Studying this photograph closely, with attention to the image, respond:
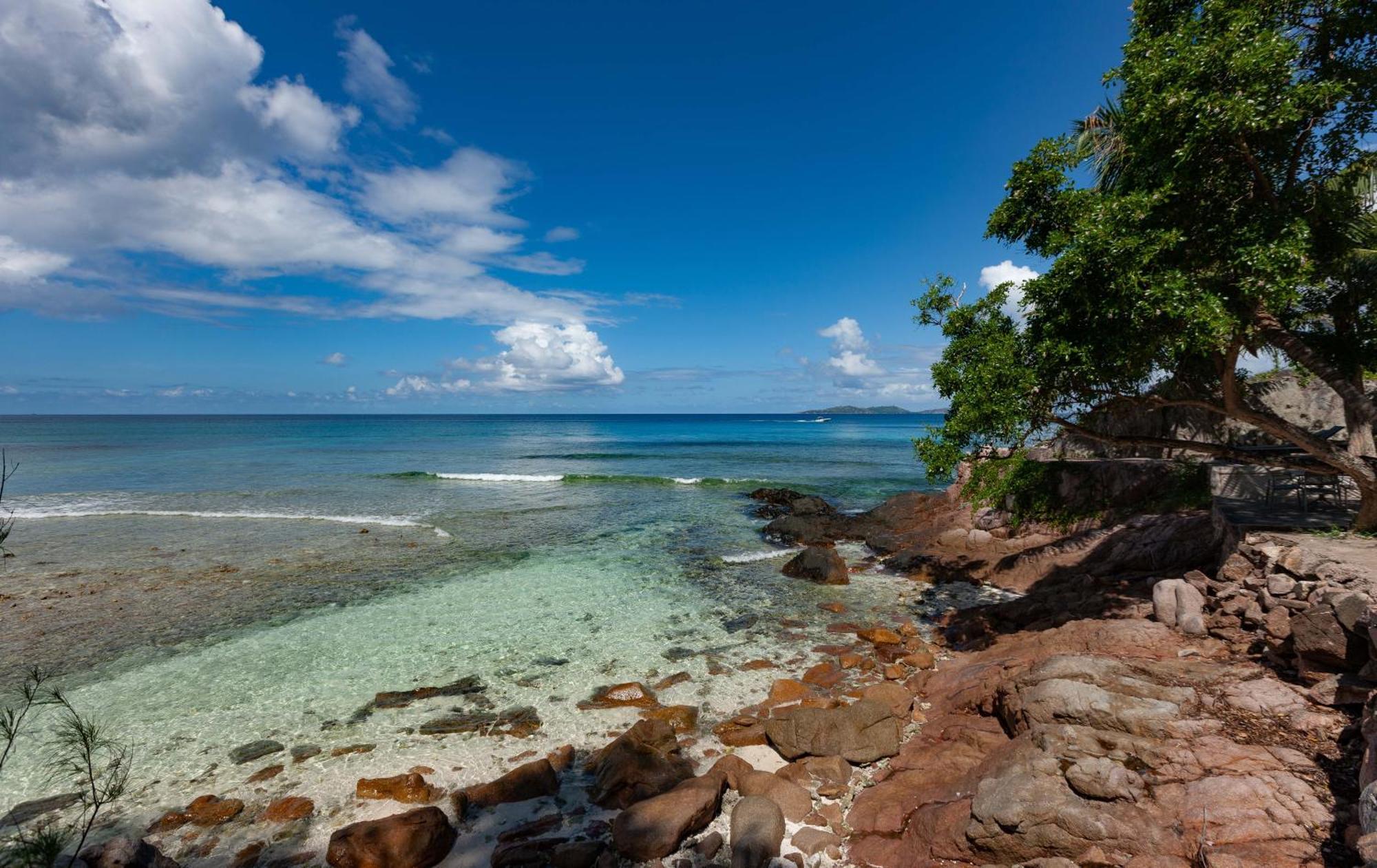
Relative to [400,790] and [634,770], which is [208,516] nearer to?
[400,790]

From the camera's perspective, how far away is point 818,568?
15812mm

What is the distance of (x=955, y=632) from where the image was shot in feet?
38.9

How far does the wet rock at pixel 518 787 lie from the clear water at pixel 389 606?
17.5 inches

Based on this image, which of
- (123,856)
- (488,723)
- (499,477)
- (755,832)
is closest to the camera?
(123,856)

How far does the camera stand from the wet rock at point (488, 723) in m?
8.48

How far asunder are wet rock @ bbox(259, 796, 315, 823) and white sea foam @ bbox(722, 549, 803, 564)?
12.3 metres

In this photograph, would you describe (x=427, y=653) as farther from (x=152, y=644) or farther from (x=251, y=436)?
(x=251, y=436)

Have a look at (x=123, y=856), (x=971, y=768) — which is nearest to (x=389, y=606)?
(x=123, y=856)

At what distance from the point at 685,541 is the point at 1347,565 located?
1593 cm

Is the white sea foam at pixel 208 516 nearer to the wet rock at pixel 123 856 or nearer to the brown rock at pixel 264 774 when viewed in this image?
the brown rock at pixel 264 774

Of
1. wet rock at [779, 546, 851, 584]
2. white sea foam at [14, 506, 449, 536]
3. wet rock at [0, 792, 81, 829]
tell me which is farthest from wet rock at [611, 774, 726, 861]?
white sea foam at [14, 506, 449, 536]

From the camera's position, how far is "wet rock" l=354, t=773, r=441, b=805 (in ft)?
22.9

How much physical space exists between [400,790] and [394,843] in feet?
4.18

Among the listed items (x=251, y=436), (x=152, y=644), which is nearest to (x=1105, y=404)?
(x=152, y=644)
